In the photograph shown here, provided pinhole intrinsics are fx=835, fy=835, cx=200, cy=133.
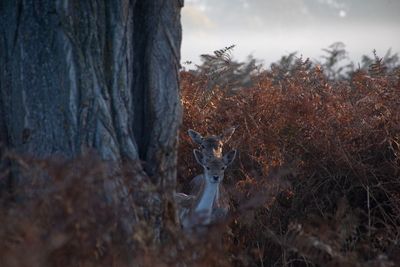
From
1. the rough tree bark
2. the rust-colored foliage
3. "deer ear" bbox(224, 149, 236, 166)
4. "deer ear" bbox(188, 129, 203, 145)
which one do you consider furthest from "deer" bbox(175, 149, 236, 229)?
the rough tree bark

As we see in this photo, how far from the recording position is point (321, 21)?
177 feet

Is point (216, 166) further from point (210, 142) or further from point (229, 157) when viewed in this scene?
point (210, 142)

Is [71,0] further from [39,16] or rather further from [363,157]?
[363,157]

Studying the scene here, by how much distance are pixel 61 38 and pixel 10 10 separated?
0.54 metres

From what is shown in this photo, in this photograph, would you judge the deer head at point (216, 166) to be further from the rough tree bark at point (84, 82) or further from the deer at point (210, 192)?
the rough tree bark at point (84, 82)

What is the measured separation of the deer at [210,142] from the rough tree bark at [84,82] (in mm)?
3107

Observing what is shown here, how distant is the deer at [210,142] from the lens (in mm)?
10242

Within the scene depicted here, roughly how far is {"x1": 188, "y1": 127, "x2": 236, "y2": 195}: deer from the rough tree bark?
311 cm

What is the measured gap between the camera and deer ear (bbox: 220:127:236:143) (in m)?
10.2

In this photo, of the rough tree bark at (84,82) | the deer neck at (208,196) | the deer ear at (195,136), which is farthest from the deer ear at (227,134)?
the rough tree bark at (84,82)

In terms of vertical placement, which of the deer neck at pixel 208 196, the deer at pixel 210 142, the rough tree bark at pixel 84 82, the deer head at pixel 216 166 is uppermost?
the rough tree bark at pixel 84 82

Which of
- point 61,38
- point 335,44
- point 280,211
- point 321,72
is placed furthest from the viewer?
point 335,44

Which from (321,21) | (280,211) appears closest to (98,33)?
(280,211)

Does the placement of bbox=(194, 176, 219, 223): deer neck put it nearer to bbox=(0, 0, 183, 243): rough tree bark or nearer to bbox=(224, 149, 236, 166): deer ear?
bbox=(224, 149, 236, 166): deer ear
